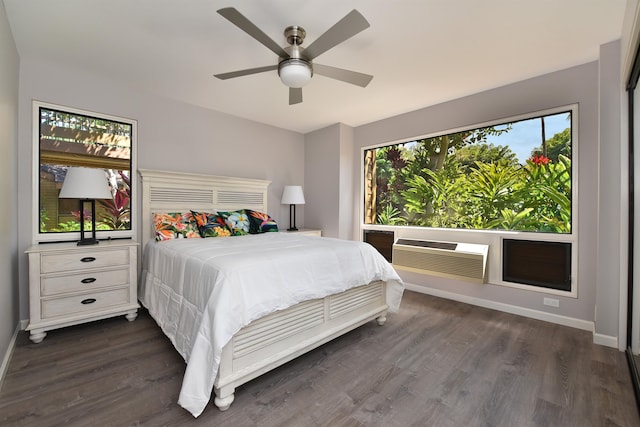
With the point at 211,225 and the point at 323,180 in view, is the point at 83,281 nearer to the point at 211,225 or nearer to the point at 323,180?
the point at 211,225

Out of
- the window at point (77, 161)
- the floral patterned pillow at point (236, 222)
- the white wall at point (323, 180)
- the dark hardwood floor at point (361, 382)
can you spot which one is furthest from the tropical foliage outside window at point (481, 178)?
the window at point (77, 161)

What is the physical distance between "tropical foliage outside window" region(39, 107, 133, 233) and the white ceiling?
55cm

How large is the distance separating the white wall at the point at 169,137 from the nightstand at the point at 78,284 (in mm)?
501

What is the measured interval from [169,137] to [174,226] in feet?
3.97

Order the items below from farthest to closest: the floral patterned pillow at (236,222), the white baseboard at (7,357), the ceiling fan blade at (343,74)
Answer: the floral patterned pillow at (236,222)
the ceiling fan blade at (343,74)
the white baseboard at (7,357)

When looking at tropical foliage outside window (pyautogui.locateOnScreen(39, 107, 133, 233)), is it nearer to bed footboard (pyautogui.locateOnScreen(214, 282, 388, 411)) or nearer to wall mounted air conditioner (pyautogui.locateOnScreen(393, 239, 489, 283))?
bed footboard (pyautogui.locateOnScreen(214, 282, 388, 411))

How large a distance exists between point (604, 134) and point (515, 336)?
6.24 ft

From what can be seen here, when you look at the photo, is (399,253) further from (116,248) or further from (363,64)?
(116,248)

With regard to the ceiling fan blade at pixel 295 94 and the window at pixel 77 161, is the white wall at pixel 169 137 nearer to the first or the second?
the window at pixel 77 161

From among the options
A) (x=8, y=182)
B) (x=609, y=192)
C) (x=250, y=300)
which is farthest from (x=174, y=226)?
(x=609, y=192)

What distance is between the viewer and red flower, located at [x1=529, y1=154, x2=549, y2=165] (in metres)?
2.98

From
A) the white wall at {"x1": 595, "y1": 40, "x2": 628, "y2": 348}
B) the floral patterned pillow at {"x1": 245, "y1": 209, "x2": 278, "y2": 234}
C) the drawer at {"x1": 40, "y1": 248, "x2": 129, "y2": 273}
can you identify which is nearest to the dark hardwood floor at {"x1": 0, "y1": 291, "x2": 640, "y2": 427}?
the white wall at {"x1": 595, "y1": 40, "x2": 628, "y2": 348}

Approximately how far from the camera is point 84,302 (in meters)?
2.58

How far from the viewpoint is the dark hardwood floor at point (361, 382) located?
157cm
